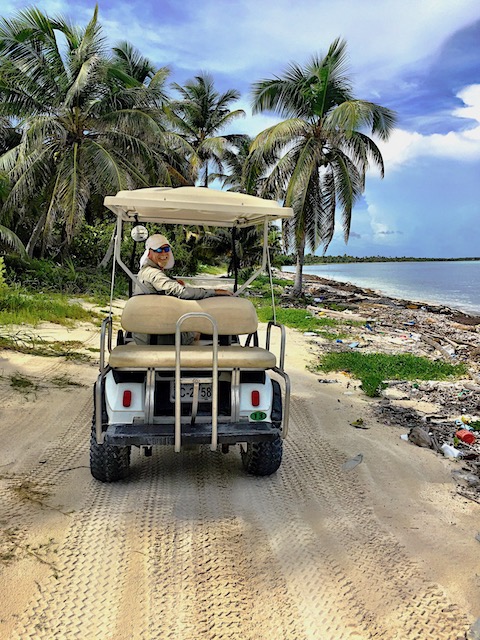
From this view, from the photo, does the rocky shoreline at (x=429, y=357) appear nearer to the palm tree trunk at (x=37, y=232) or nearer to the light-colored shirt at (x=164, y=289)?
the light-colored shirt at (x=164, y=289)

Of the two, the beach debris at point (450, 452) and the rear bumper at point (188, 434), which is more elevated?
the rear bumper at point (188, 434)

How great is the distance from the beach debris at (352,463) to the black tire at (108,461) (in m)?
2.09

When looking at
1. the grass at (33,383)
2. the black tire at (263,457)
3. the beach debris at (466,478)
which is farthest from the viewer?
the grass at (33,383)

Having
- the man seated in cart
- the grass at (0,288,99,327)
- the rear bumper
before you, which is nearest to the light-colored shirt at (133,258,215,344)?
the man seated in cart

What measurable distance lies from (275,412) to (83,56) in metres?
17.8

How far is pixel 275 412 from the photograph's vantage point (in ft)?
14.9

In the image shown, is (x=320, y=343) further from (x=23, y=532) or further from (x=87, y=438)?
(x=23, y=532)

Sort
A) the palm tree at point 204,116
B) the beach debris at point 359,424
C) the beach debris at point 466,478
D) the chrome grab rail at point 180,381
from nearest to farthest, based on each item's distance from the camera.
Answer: the chrome grab rail at point 180,381 < the beach debris at point 466,478 < the beach debris at point 359,424 < the palm tree at point 204,116

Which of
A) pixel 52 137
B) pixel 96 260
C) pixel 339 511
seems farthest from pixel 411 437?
pixel 96 260

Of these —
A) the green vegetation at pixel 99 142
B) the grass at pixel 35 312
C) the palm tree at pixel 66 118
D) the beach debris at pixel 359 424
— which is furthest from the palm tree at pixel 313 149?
the beach debris at pixel 359 424

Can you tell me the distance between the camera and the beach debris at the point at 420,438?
20.2 feet

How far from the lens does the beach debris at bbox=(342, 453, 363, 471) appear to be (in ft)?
17.2

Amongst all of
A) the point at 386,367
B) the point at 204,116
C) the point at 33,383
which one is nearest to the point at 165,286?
the point at 33,383

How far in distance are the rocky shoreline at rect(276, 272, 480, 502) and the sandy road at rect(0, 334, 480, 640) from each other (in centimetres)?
65
